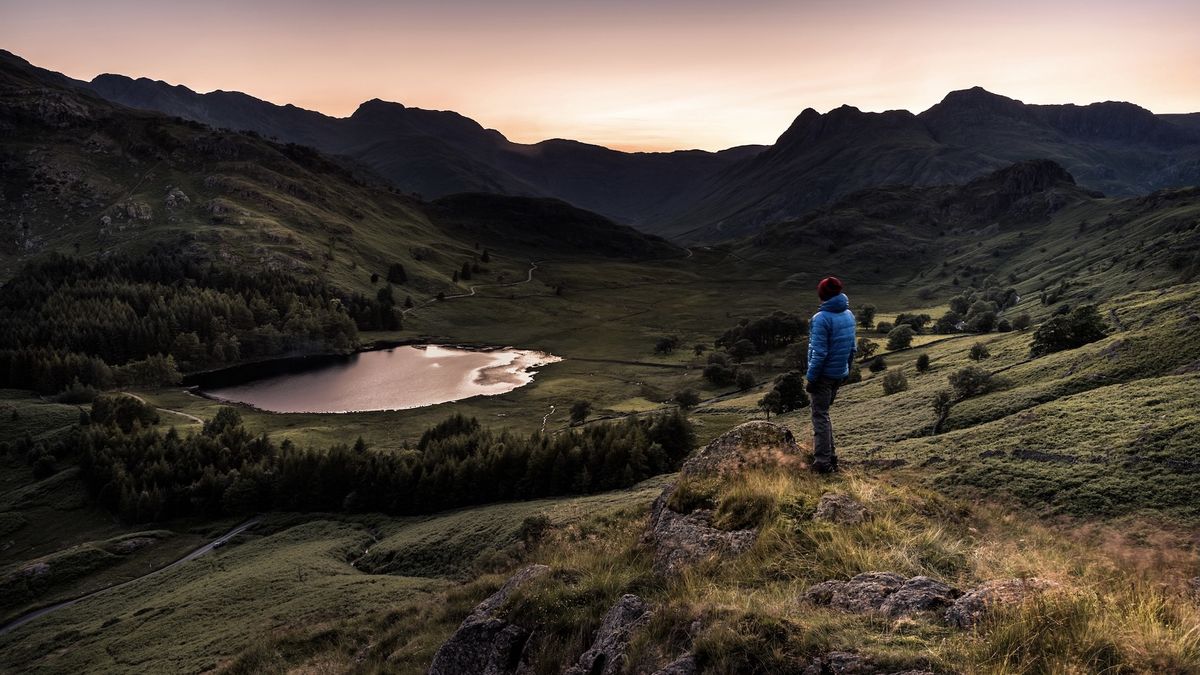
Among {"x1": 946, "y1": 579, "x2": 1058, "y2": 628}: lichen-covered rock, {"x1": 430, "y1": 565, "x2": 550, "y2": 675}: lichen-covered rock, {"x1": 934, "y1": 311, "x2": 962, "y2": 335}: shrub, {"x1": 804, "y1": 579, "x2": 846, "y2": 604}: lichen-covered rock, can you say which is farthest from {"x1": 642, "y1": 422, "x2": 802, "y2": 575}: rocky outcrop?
{"x1": 934, "y1": 311, "x2": 962, "y2": 335}: shrub

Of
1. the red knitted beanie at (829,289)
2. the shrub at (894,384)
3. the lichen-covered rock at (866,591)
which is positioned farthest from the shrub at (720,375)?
the lichen-covered rock at (866,591)

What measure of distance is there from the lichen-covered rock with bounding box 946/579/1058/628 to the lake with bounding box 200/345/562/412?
13324cm

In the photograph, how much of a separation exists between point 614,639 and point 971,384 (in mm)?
43320

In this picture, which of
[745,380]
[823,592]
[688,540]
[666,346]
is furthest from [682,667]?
[666,346]

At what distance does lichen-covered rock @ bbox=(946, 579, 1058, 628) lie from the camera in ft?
31.1

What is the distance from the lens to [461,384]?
15238 cm

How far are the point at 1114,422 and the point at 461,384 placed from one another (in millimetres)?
139328

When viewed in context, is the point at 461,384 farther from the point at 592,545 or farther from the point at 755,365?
the point at 592,545

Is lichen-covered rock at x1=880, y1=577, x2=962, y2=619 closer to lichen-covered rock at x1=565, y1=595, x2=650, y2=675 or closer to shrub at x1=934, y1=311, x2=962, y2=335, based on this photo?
lichen-covered rock at x1=565, y1=595, x2=650, y2=675

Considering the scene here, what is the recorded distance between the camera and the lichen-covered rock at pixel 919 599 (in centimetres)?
1025

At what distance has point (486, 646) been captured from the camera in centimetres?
1480

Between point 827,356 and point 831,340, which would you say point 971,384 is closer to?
point 827,356

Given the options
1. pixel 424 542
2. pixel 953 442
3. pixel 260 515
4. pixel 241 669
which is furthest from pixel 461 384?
pixel 953 442

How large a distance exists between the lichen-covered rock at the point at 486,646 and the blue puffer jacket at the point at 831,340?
11.4 meters
